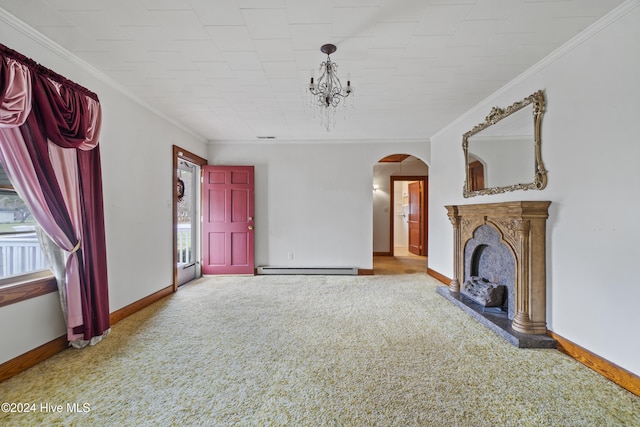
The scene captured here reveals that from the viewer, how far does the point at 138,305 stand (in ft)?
10.9

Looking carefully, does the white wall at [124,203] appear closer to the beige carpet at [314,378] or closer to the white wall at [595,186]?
the beige carpet at [314,378]

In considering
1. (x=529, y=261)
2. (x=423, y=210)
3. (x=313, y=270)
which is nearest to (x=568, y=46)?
(x=529, y=261)

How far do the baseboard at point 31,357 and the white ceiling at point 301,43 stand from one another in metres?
2.42

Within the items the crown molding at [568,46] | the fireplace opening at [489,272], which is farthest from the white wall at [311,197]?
the crown molding at [568,46]

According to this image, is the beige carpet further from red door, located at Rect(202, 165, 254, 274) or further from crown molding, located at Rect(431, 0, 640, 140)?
crown molding, located at Rect(431, 0, 640, 140)

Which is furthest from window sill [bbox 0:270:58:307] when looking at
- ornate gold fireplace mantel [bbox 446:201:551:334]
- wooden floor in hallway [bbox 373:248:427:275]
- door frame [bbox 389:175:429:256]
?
door frame [bbox 389:175:429:256]

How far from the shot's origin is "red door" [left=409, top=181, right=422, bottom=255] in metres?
7.71

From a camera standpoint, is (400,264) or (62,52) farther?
(400,264)

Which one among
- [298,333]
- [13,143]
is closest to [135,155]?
[13,143]

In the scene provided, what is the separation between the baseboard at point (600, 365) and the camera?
1.84 m

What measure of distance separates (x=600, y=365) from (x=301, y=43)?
130 inches

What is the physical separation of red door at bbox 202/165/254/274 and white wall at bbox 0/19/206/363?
101 cm

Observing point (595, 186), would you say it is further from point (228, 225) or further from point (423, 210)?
point (423, 210)

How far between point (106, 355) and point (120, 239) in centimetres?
125
